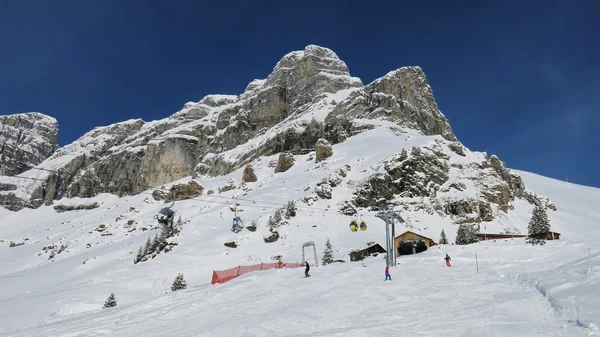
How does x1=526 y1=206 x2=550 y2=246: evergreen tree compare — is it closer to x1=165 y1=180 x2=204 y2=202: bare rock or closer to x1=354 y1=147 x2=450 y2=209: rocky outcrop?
x1=354 y1=147 x2=450 y2=209: rocky outcrop

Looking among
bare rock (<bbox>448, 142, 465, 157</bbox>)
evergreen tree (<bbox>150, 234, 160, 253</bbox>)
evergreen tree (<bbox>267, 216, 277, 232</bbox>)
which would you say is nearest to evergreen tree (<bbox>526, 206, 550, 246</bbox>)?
evergreen tree (<bbox>267, 216, 277, 232</bbox>)

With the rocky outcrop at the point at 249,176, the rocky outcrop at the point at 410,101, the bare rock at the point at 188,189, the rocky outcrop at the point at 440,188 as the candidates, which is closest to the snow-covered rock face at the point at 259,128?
the rocky outcrop at the point at 410,101

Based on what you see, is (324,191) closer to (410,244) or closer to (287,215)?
(287,215)

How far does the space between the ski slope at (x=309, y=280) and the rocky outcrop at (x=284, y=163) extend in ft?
4.70

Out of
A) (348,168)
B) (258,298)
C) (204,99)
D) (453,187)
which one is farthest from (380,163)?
(204,99)

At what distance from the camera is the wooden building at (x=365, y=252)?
38.7 metres

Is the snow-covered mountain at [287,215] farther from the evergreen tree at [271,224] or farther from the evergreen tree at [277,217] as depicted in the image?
the evergreen tree at [271,224]

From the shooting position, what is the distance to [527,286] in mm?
13883

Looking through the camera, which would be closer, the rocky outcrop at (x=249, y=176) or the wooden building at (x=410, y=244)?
the wooden building at (x=410, y=244)

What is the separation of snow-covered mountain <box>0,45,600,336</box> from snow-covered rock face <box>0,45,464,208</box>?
1.92 ft

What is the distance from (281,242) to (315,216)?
809 cm

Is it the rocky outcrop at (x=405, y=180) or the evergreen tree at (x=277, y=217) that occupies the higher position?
the rocky outcrop at (x=405, y=180)

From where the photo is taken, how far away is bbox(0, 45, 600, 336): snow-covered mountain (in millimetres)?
16250

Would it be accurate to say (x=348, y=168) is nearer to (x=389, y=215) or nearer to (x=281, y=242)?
(x=281, y=242)
